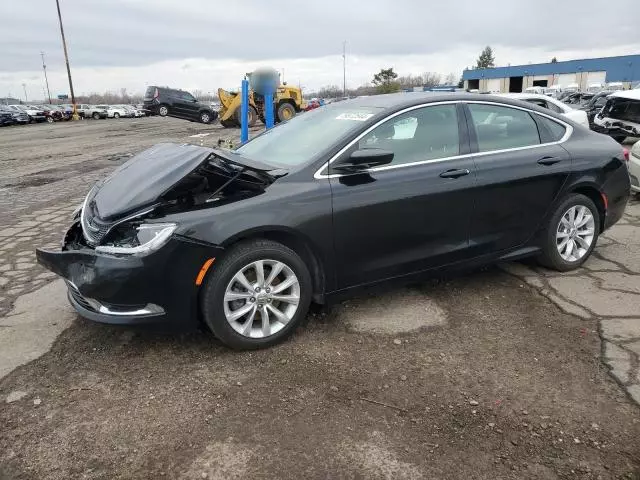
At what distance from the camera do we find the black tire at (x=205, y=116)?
95.6 feet

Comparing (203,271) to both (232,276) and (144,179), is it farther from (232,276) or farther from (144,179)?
(144,179)

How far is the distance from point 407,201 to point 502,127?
121 centimetres

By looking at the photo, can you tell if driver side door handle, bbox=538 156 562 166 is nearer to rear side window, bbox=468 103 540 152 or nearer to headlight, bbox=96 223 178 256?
rear side window, bbox=468 103 540 152

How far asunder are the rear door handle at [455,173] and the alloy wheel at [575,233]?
117cm

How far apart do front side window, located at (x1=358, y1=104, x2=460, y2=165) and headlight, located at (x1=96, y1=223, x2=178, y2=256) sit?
143cm

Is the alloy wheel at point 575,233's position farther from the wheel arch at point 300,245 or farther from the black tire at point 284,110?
the black tire at point 284,110

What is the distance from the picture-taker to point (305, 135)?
405cm

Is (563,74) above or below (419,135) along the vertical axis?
above

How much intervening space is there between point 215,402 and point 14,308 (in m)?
2.25

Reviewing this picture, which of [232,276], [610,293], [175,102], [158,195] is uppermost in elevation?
[175,102]

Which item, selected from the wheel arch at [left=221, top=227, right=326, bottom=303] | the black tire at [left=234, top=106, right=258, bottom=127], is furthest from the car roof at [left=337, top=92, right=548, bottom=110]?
the black tire at [left=234, top=106, right=258, bottom=127]

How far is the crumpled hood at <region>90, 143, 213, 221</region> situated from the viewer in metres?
3.28

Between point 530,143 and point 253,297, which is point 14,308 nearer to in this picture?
point 253,297

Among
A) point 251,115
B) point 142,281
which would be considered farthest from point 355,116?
point 251,115
